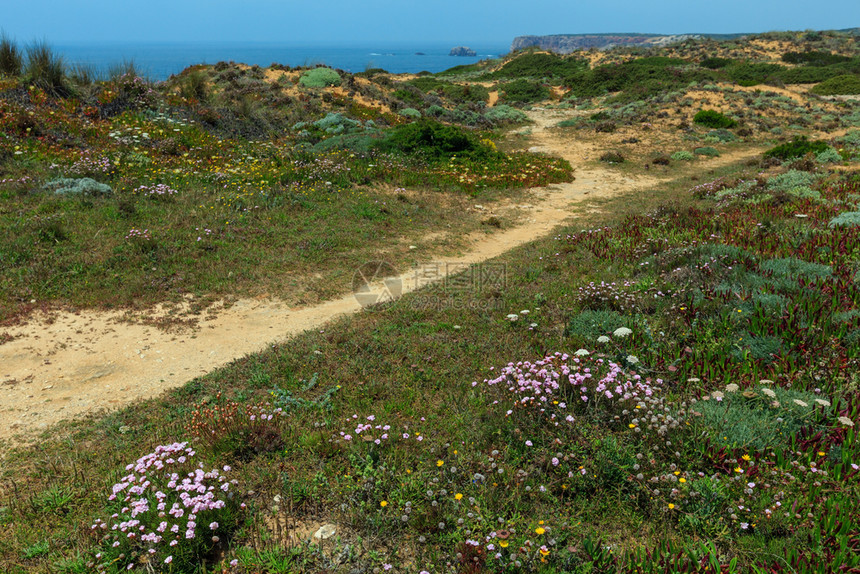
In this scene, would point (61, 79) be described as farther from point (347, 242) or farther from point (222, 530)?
point (222, 530)

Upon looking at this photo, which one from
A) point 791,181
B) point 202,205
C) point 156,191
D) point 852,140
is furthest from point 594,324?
point 852,140

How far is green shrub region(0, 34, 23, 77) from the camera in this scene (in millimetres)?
19469

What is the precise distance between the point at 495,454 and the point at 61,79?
23.1 metres

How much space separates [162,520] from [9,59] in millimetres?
24064

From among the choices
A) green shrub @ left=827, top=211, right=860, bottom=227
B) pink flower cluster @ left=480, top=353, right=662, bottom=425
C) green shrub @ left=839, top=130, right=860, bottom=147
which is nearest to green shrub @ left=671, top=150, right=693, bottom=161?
green shrub @ left=839, top=130, right=860, bottom=147

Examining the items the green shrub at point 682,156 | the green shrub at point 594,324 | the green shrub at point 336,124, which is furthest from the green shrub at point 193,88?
the green shrub at point 682,156

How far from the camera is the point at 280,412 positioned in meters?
5.86

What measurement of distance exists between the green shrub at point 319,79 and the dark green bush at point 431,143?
11.5 meters

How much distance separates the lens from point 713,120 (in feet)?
103

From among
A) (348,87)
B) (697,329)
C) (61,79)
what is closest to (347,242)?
(697,329)

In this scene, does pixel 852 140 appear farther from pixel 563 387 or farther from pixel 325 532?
pixel 325 532

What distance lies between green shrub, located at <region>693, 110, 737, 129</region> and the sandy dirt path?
29.1m

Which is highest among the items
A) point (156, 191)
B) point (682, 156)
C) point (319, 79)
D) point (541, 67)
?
point (541, 67)

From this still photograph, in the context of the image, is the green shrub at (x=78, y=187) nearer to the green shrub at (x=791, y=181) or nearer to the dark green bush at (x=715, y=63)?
the green shrub at (x=791, y=181)
